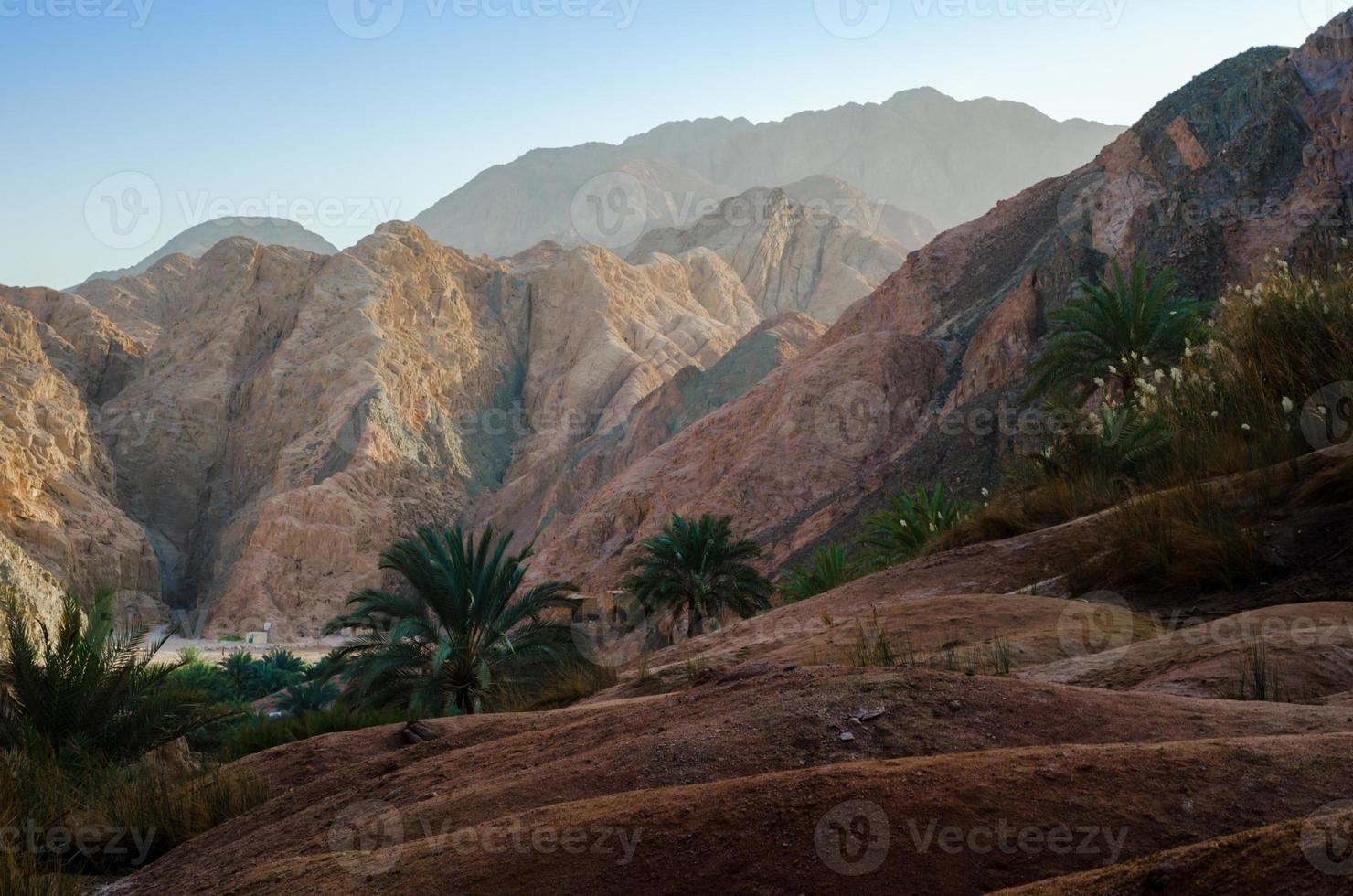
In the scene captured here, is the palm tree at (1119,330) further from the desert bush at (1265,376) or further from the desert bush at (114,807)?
the desert bush at (114,807)

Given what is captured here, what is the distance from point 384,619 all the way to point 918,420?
25207mm

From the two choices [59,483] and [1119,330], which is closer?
[1119,330]

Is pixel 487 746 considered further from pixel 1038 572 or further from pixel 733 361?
pixel 733 361

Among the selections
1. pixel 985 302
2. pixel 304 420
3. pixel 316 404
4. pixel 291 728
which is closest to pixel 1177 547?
pixel 291 728

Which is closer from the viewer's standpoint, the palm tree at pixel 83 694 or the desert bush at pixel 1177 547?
the desert bush at pixel 1177 547

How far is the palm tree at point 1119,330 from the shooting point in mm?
18281

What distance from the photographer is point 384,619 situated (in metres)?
20.6

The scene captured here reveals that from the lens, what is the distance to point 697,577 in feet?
79.2

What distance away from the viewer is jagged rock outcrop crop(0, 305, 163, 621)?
2143 inches

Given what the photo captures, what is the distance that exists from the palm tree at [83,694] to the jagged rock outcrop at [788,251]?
96017 mm

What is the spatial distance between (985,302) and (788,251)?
6857cm

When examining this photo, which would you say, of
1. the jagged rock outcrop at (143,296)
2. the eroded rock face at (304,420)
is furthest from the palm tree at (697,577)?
the jagged rock outcrop at (143,296)

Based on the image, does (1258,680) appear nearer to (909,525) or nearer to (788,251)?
(909,525)

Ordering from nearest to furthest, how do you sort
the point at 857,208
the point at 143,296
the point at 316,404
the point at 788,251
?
the point at 316,404 → the point at 143,296 → the point at 788,251 → the point at 857,208
